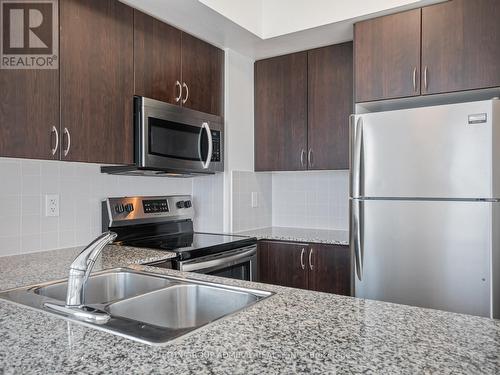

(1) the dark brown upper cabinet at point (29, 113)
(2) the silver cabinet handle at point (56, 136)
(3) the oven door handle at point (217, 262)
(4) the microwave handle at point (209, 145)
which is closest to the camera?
(1) the dark brown upper cabinet at point (29, 113)

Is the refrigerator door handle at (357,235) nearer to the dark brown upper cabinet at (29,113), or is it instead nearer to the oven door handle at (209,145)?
the oven door handle at (209,145)

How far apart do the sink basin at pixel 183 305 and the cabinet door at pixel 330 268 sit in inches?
53.9

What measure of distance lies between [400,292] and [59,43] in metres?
2.09

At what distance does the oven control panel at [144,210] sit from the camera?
2.38 m

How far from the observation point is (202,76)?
8.96ft

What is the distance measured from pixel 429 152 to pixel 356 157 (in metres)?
0.37

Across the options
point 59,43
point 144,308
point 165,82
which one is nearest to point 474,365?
point 144,308

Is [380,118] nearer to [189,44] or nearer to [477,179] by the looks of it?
[477,179]

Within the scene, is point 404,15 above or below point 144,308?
above

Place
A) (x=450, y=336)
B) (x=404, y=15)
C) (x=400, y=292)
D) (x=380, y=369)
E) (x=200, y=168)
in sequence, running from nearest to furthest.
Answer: (x=380, y=369), (x=450, y=336), (x=400, y=292), (x=404, y=15), (x=200, y=168)

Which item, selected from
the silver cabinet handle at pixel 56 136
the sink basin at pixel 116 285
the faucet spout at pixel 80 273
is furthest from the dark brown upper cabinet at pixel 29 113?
the faucet spout at pixel 80 273

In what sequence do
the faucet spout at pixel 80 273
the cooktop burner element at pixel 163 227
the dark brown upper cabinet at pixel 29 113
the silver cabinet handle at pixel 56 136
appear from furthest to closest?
the cooktop burner element at pixel 163 227
the silver cabinet handle at pixel 56 136
the dark brown upper cabinet at pixel 29 113
the faucet spout at pixel 80 273

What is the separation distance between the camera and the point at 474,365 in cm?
71

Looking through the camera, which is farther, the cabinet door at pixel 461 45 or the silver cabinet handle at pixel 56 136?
the cabinet door at pixel 461 45
